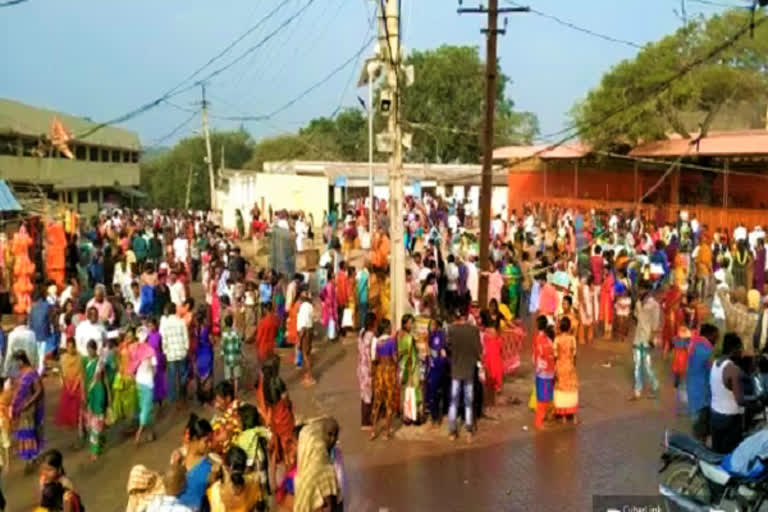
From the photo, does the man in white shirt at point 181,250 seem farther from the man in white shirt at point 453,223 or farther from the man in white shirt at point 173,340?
the man in white shirt at point 173,340

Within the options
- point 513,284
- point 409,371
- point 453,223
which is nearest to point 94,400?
point 409,371

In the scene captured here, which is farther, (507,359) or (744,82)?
(744,82)

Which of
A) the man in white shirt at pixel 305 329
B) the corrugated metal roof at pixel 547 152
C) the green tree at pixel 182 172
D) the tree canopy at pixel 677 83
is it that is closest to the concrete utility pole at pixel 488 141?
the man in white shirt at pixel 305 329

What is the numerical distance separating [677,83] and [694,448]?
2589cm

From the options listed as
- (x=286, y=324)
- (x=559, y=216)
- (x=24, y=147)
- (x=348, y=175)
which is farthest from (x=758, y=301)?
(x=24, y=147)

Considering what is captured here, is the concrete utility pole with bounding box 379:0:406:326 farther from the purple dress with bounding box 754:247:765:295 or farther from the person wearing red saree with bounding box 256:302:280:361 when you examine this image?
the purple dress with bounding box 754:247:765:295

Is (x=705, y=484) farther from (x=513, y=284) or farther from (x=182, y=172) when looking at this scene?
(x=182, y=172)

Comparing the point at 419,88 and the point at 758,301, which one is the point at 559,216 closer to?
the point at 758,301

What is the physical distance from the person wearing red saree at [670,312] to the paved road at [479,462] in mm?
2311

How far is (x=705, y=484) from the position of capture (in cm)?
780

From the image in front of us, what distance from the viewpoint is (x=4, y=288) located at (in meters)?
18.7

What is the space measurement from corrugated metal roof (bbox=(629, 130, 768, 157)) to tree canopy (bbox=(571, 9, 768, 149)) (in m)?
0.47

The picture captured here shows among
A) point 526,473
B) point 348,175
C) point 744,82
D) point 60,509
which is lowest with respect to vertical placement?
point 526,473

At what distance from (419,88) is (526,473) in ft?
183
